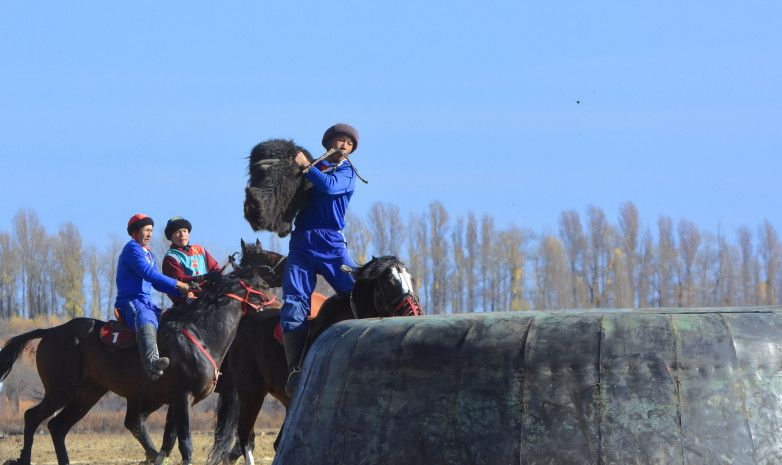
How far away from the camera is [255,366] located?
8.88 metres

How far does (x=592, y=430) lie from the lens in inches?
103

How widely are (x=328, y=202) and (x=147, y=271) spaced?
3046 mm

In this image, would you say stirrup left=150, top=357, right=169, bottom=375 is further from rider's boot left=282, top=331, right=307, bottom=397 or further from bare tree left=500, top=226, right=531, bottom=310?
bare tree left=500, top=226, right=531, bottom=310

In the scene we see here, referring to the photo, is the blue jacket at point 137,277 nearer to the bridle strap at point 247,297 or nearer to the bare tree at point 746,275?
the bridle strap at point 247,297

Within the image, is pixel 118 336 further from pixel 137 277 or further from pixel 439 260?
pixel 439 260

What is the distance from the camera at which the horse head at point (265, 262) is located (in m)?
9.23

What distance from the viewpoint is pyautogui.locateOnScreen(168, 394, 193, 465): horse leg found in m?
8.60

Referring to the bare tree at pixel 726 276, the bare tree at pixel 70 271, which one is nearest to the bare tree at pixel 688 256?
the bare tree at pixel 726 276

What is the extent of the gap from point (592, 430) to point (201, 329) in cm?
689

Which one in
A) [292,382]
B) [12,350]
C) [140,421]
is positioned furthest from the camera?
[140,421]

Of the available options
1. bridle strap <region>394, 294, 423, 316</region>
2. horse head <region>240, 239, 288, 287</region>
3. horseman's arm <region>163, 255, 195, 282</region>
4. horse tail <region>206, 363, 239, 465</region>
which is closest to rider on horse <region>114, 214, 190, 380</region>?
horseman's arm <region>163, 255, 195, 282</region>

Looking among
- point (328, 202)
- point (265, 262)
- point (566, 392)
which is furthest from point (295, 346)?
point (566, 392)

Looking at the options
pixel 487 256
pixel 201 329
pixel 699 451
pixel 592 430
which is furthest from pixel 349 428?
pixel 487 256

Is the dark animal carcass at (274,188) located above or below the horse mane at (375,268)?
above
